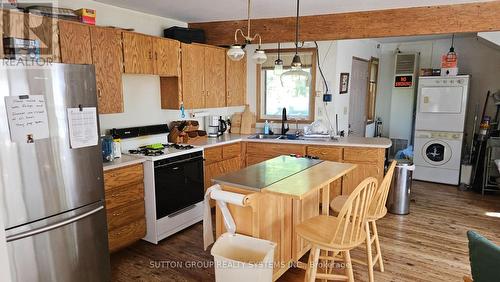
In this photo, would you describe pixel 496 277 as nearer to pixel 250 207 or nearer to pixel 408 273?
pixel 250 207

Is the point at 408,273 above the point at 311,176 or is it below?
below

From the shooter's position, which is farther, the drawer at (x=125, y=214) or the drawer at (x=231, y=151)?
the drawer at (x=231, y=151)

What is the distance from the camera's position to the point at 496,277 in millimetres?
1220

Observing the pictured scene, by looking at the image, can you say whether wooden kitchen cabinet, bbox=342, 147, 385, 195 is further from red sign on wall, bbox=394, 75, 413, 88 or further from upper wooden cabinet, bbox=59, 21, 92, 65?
upper wooden cabinet, bbox=59, 21, 92, 65

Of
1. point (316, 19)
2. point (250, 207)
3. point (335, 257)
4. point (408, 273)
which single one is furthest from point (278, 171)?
point (316, 19)

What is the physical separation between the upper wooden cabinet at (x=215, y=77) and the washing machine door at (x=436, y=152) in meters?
3.44

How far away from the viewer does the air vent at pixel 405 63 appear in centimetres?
581

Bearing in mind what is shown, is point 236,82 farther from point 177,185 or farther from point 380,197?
point 380,197

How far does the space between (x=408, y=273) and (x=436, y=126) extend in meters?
3.31

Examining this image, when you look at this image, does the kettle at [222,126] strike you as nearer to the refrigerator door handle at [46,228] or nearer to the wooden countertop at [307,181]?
the wooden countertop at [307,181]

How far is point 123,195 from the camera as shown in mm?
2920

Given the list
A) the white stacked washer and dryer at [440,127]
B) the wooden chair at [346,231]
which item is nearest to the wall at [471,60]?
the white stacked washer and dryer at [440,127]

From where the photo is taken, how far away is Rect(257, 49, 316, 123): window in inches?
184

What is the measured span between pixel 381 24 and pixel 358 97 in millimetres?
2377
